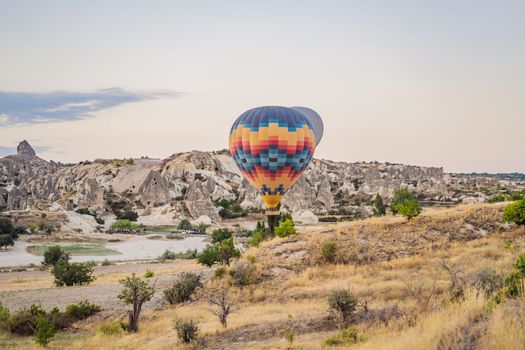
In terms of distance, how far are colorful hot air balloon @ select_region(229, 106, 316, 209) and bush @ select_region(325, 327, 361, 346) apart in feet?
100

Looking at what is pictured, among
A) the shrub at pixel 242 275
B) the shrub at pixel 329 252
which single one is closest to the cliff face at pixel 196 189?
the shrub at pixel 329 252

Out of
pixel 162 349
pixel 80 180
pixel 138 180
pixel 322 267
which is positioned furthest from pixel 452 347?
pixel 80 180

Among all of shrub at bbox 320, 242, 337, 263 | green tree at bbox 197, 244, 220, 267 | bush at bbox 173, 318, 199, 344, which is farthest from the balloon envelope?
bush at bbox 173, 318, 199, 344

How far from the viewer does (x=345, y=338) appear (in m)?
12.1

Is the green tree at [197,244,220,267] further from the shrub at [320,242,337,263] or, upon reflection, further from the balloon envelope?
the balloon envelope

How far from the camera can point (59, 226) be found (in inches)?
3531

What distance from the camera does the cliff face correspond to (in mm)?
120062

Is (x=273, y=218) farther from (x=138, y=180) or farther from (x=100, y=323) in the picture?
(x=138, y=180)

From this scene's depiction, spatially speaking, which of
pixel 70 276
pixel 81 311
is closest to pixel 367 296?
pixel 81 311

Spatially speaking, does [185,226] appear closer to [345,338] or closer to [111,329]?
[111,329]

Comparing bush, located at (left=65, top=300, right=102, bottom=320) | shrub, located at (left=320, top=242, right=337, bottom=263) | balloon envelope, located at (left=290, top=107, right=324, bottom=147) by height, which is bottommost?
bush, located at (left=65, top=300, right=102, bottom=320)

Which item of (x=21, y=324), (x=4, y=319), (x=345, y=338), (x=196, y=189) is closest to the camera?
(x=345, y=338)

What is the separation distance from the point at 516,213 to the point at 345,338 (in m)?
18.9

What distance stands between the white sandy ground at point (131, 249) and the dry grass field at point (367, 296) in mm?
24812
